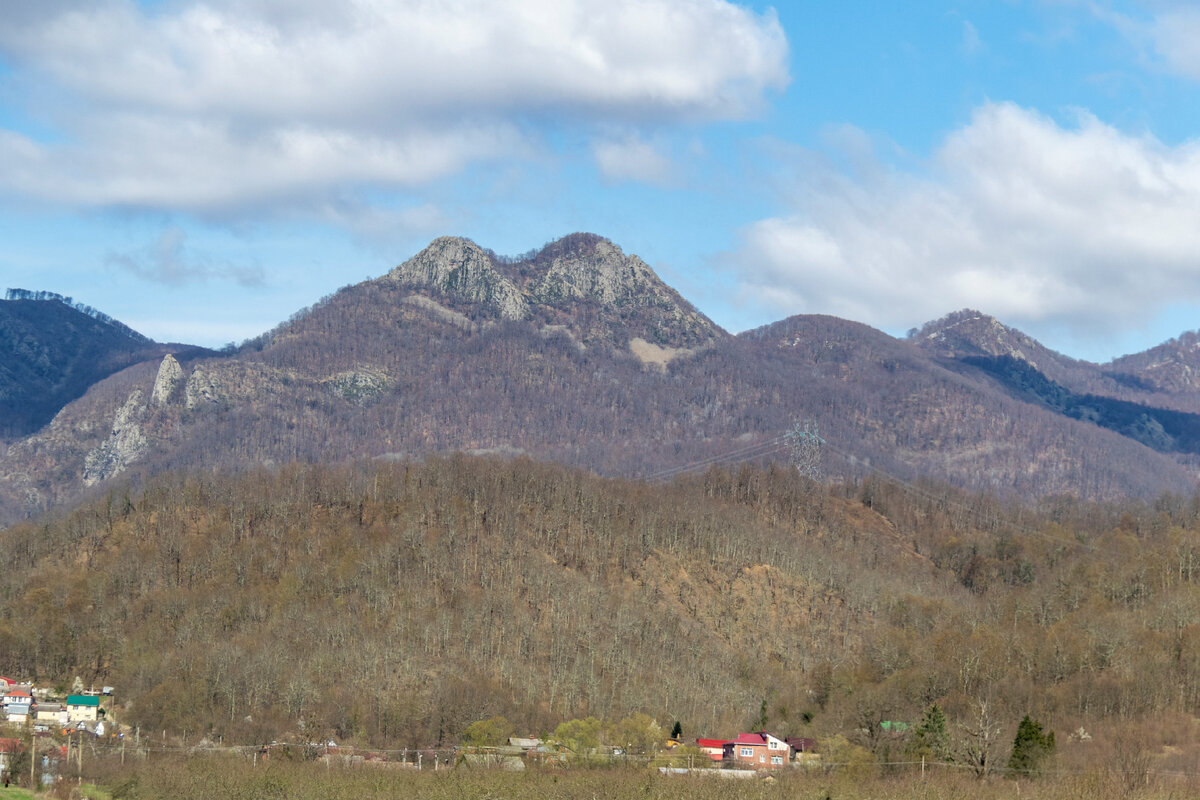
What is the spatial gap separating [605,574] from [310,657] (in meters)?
47.8

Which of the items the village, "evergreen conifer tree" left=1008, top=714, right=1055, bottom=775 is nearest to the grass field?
"evergreen conifer tree" left=1008, top=714, right=1055, bottom=775

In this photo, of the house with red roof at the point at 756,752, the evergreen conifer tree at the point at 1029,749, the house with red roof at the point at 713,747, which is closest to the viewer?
the evergreen conifer tree at the point at 1029,749

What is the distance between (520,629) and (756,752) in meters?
42.0

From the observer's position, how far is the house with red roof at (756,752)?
126m

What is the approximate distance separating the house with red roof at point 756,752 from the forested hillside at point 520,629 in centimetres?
798

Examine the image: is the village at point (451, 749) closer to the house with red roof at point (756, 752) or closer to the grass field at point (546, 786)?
the house with red roof at point (756, 752)

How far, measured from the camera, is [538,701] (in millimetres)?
142875

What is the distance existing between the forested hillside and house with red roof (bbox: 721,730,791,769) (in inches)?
314

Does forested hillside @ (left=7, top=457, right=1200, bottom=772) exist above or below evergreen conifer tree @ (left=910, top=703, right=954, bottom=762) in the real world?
above

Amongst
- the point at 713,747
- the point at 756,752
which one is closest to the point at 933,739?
the point at 756,752

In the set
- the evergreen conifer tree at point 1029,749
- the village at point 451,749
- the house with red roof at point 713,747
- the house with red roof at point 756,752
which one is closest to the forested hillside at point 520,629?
the village at point 451,749

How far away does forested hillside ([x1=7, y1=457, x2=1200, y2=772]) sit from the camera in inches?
5384

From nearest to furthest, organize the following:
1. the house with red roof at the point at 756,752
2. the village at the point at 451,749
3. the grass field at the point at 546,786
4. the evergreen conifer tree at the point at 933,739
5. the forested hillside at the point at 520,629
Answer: the grass field at the point at 546,786 → the evergreen conifer tree at the point at 933,739 → the village at the point at 451,749 → the house with red roof at the point at 756,752 → the forested hillside at the point at 520,629

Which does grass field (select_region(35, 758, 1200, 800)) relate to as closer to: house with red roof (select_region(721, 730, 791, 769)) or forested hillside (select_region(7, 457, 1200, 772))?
house with red roof (select_region(721, 730, 791, 769))
